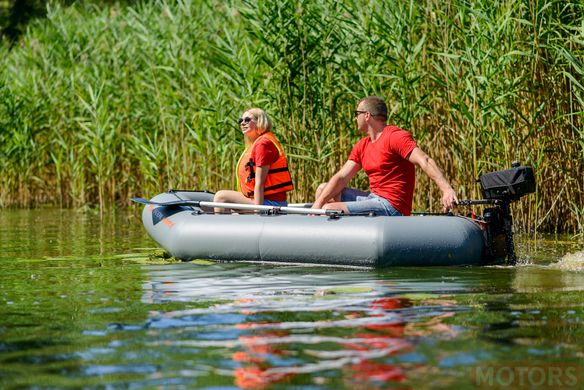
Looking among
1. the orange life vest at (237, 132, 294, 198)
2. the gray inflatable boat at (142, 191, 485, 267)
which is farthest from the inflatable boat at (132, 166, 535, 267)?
the orange life vest at (237, 132, 294, 198)

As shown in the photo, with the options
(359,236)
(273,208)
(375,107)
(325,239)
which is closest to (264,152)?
(273,208)

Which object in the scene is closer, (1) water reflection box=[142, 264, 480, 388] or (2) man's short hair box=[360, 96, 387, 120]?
(1) water reflection box=[142, 264, 480, 388]

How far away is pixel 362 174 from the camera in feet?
34.8

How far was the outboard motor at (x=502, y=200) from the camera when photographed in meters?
7.41

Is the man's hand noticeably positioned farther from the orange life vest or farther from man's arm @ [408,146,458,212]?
the orange life vest

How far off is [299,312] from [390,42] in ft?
16.8

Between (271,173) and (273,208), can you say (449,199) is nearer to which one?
(273,208)

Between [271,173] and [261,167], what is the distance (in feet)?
0.59

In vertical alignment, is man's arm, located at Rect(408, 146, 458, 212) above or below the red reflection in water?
above

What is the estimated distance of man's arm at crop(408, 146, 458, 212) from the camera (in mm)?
7234

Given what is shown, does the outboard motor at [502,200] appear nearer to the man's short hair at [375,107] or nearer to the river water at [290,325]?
the river water at [290,325]

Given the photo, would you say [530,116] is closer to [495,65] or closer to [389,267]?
[495,65]

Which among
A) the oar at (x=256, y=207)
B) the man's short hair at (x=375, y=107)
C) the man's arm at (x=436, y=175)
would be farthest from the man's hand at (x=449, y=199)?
the man's short hair at (x=375, y=107)

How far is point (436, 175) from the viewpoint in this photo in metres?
7.48
